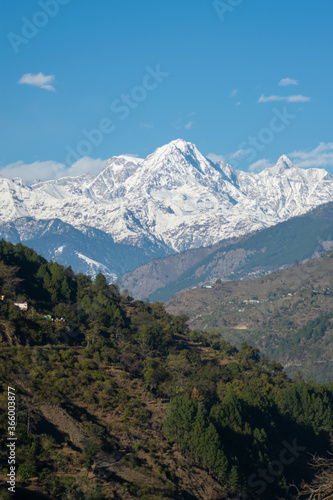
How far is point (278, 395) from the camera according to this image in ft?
359

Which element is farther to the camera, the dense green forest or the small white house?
the small white house

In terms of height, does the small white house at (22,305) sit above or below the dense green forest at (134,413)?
above

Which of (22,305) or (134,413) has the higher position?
(22,305)

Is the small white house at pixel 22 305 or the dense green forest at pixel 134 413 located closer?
the dense green forest at pixel 134 413

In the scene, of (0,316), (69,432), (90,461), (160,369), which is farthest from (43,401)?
(160,369)

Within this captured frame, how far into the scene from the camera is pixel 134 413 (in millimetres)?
84938

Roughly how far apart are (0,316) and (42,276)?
3777 cm

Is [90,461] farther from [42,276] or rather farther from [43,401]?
[42,276]

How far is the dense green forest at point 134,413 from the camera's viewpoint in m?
66.7

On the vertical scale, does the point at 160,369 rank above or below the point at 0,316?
below

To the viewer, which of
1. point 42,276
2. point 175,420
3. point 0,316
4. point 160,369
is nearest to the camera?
point 175,420

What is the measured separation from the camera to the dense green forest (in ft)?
219

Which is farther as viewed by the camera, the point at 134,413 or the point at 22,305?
the point at 22,305

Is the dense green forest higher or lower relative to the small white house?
lower
